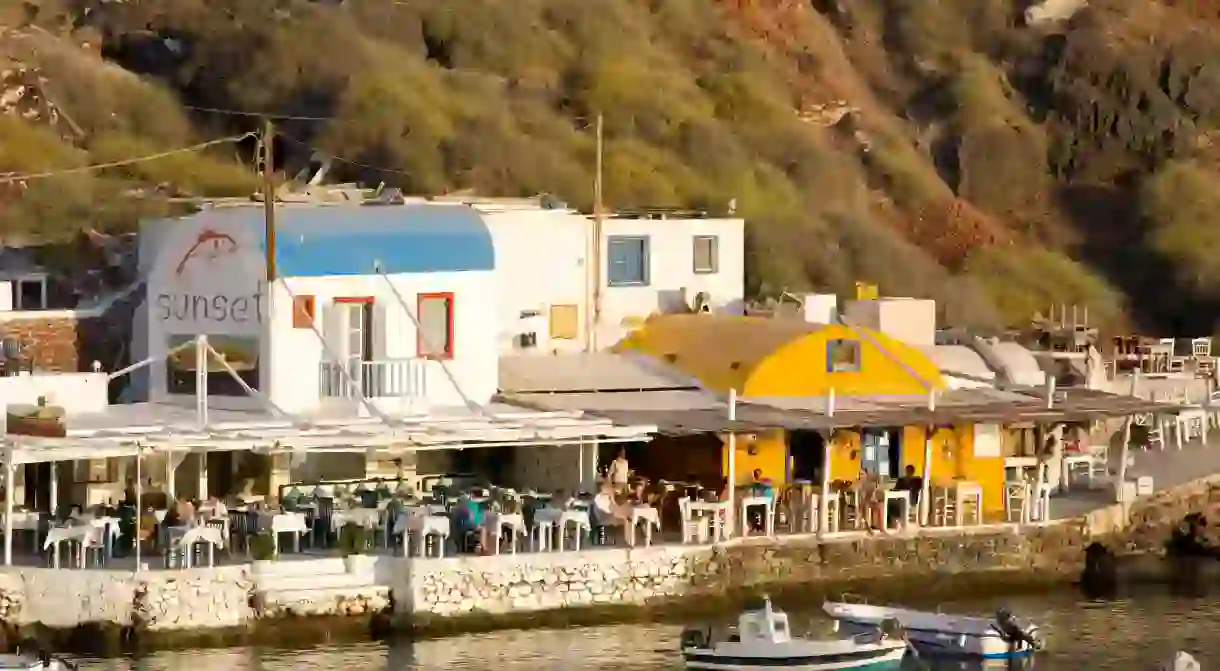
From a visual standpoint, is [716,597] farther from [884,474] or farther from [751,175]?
[751,175]

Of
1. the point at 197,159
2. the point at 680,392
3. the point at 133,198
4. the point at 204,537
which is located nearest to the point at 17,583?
the point at 204,537

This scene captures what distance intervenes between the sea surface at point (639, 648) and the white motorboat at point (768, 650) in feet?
3.25

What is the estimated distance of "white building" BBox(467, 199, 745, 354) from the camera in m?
43.8

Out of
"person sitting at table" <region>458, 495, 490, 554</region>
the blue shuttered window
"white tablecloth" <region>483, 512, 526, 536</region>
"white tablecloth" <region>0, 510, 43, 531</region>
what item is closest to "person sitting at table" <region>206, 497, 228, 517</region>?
"white tablecloth" <region>0, 510, 43, 531</region>

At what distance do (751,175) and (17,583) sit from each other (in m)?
40.1

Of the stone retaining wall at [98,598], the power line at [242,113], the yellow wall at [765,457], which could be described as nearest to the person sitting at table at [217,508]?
the stone retaining wall at [98,598]

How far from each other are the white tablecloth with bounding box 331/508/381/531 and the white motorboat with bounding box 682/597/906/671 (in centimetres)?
519

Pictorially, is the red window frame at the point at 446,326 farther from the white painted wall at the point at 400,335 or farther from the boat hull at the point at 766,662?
the boat hull at the point at 766,662

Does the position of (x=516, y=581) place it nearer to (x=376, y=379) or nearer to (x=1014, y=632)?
(x=376, y=379)

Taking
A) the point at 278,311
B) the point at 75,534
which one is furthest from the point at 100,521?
the point at 278,311

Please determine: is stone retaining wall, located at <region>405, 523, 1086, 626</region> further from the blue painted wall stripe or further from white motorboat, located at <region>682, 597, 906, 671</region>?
the blue painted wall stripe

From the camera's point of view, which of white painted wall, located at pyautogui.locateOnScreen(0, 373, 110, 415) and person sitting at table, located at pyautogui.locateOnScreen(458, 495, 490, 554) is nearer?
person sitting at table, located at pyautogui.locateOnScreen(458, 495, 490, 554)

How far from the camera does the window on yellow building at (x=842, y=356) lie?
41.8 meters

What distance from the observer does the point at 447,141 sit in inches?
2511
